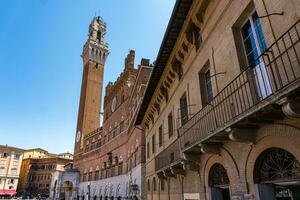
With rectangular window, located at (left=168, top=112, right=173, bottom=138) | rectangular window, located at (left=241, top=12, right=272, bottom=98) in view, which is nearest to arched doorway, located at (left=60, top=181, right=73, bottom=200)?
rectangular window, located at (left=168, top=112, right=173, bottom=138)

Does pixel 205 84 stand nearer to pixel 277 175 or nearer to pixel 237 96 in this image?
pixel 237 96

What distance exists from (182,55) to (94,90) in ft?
165

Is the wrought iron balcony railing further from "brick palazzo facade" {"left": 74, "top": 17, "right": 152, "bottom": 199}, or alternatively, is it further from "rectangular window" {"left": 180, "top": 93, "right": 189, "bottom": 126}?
"brick palazzo facade" {"left": 74, "top": 17, "right": 152, "bottom": 199}

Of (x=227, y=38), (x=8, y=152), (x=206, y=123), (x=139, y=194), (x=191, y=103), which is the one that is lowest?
(x=139, y=194)

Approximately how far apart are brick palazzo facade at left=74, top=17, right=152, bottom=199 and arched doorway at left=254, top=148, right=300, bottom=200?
617 inches

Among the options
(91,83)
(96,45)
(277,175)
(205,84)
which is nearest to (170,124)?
(205,84)

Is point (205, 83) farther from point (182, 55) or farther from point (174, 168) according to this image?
point (174, 168)

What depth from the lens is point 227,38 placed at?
20.4 feet

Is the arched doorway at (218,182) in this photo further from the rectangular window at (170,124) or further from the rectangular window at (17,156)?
the rectangular window at (17,156)

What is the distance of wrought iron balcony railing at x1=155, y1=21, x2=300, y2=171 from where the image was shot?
369 centimetres

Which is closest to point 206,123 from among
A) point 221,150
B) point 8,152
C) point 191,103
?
point 221,150

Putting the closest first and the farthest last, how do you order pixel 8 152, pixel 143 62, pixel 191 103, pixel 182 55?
pixel 191 103
pixel 182 55
pixel 143 62
pixel 8 152

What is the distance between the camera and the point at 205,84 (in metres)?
8.04

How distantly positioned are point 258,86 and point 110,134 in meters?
34.8
